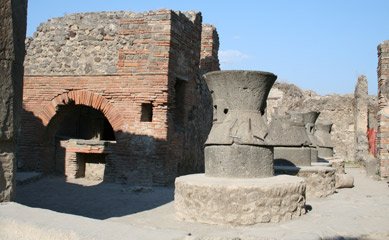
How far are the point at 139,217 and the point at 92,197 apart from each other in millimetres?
2123

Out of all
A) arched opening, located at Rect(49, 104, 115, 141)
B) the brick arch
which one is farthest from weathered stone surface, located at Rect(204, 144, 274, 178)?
arched opening, located at Rect(49, 104, 115, 141)

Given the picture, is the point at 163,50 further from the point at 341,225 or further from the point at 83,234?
the point at 83,234

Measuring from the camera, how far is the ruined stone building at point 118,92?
29.8ft

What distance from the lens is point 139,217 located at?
5.60m

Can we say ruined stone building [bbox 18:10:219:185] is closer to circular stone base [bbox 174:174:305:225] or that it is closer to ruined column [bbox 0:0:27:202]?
circular stone base [bbox 174:174:305:225]

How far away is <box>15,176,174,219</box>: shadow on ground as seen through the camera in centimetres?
629

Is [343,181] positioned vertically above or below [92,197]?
above

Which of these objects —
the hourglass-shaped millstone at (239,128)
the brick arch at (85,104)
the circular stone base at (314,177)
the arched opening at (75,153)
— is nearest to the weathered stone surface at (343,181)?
the circular stone base at (314,177)

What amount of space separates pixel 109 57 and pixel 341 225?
6.66 m

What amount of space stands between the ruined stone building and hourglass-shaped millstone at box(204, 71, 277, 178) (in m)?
3.68

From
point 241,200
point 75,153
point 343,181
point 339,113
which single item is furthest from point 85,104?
point 339,113

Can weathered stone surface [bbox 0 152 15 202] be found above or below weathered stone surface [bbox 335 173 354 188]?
above

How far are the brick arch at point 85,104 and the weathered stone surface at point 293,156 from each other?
11.4 ft

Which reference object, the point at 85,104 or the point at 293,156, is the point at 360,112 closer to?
the point at 293,156
